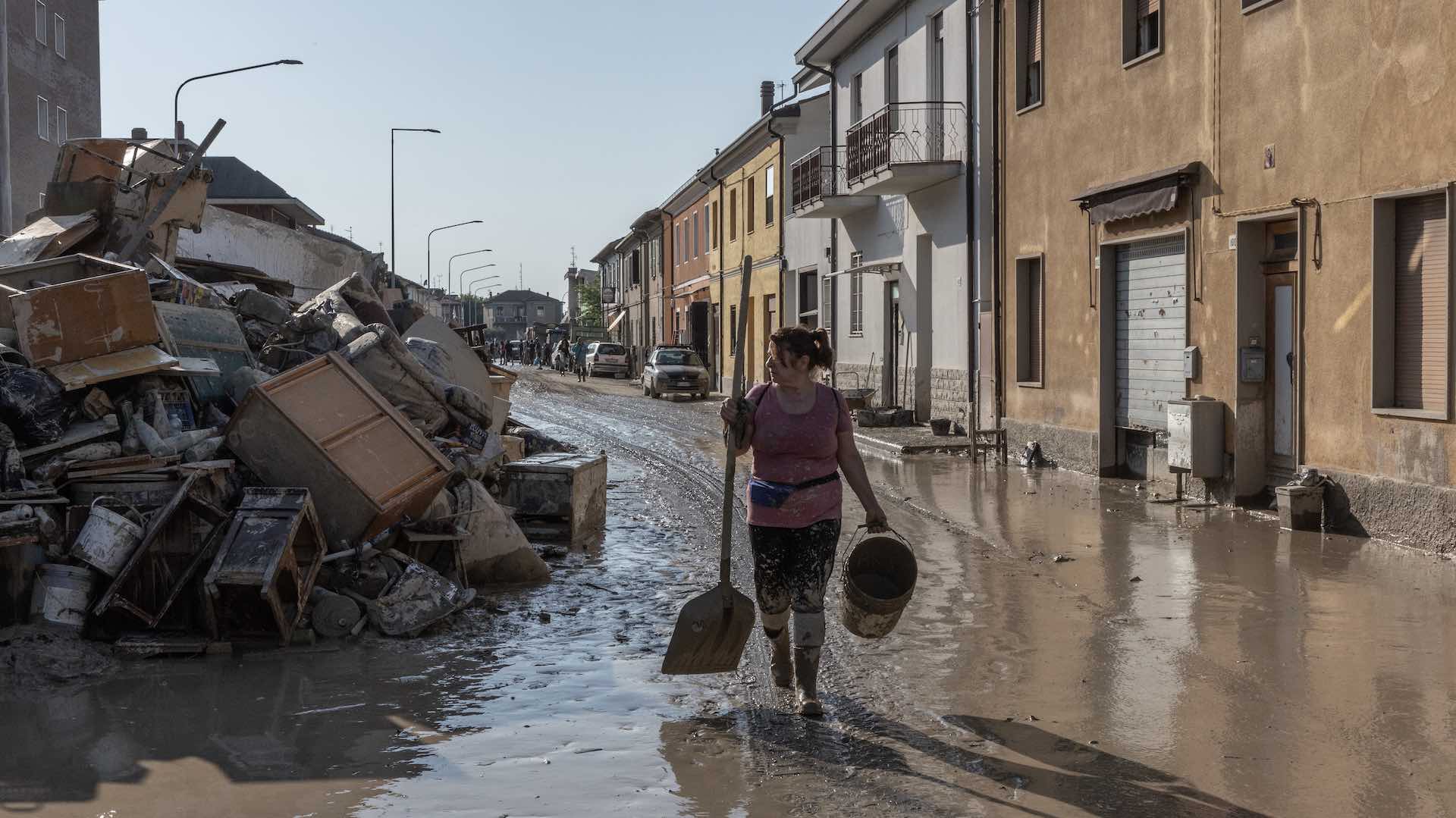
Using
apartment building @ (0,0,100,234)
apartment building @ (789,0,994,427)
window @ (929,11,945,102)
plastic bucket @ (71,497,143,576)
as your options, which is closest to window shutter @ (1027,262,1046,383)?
apartment building @ (789,0,994,427)

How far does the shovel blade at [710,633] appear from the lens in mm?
5875

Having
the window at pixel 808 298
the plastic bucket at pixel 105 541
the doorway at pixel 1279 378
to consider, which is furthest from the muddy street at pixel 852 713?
the window at pixel 808 298

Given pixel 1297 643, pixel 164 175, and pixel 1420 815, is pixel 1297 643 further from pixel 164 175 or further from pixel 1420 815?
pixel 164 175

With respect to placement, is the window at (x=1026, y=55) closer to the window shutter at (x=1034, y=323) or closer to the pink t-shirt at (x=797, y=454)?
the window shutter at (x=1034, y=323)

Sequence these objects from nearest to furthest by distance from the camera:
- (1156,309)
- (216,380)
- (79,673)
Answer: (79,673)
(216,380)
(1156,309)

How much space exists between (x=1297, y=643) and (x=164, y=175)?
1109 centimetres

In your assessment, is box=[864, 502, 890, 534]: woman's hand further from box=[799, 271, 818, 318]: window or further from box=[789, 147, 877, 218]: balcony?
box=[799, 271, 818, 318]: window

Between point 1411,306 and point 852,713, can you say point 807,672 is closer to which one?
point 852,713

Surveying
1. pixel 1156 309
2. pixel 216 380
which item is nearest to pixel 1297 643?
pixel 216 380

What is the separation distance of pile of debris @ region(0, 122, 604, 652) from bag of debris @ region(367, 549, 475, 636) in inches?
0.5

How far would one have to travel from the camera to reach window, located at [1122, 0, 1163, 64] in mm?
14430

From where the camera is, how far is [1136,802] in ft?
15.3

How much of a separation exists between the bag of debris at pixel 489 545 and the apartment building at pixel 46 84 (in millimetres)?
32172

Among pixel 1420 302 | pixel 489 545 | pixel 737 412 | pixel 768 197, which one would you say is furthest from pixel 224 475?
pixel 768 197
